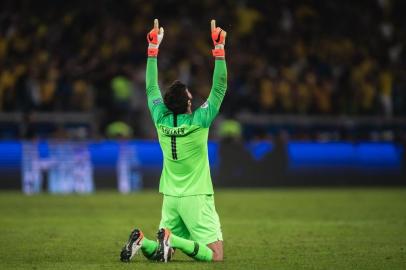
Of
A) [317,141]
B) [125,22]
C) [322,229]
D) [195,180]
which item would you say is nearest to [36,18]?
[125,22]

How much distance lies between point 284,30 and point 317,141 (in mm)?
5589

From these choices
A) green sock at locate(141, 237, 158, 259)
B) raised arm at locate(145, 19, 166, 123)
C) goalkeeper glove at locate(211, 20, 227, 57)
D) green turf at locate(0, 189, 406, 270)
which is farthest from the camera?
green turf at locate(0, 189, 406, 270)

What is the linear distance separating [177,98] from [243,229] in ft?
17.7

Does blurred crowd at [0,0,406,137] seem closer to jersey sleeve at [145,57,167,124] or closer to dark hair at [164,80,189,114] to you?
jersey sleeve at [145,57,167,124]

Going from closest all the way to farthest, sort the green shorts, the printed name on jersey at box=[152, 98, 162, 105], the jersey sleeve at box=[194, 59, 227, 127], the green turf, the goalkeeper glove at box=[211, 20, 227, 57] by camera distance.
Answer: the goalkeeper glove at box=[211, 20, 227, 57]
the jersey sleeve at box=[194, 59, 227, 127]
the green shorts
the printed name on jersey at box=[152, 98, 162, 105]
the green turf

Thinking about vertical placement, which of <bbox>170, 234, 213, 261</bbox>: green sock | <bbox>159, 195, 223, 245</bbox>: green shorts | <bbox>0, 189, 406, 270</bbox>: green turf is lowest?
<bbox>0, 189, 406, 270</bbox>: green turf

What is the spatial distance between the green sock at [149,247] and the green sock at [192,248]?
0.84 ft

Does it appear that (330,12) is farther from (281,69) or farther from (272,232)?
(272,232)

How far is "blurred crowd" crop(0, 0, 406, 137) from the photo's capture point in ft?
84.2

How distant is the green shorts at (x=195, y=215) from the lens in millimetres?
9266

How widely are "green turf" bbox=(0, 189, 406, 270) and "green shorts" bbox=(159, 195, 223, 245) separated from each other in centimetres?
33

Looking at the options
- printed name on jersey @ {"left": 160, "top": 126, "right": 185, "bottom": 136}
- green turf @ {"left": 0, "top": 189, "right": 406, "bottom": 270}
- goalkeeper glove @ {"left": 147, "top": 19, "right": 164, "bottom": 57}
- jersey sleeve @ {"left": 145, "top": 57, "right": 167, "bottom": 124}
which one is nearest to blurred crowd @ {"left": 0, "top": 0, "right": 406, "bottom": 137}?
green turf @ {"left": 0, "top": 189, "right": 406, "bottom": 270}

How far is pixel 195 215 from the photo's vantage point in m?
9.26

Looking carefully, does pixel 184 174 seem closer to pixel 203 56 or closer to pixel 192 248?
pixel 192 248
